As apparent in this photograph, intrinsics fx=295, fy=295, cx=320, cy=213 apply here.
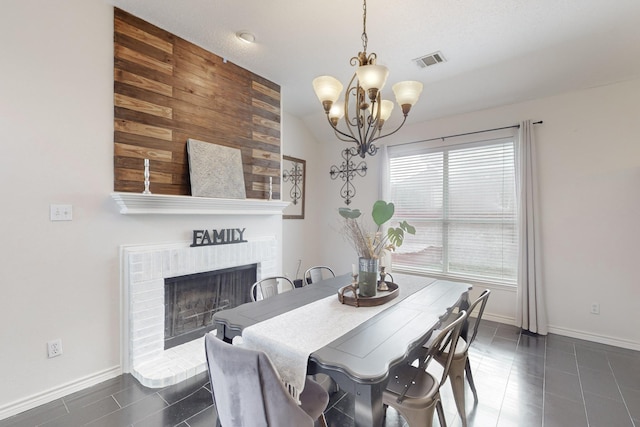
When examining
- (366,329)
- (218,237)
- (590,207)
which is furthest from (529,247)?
(218,237)

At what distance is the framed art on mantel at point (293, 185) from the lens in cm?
466

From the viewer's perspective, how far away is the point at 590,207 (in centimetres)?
317

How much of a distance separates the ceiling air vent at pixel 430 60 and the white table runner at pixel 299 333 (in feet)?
8.22

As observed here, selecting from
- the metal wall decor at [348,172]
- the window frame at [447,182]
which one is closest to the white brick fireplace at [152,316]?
the metal wall decor at [348,172]

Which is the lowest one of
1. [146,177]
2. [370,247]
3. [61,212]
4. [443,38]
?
[370,247]

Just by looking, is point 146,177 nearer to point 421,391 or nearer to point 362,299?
point 362,299

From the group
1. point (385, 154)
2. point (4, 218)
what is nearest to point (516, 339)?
point (385, 154)

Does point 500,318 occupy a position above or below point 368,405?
below

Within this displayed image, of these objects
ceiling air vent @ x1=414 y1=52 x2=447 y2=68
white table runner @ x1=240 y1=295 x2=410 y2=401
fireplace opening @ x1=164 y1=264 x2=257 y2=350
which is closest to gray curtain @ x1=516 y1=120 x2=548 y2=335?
ceiling air vent @ x1=414 y1=52 x2=447 y2=68

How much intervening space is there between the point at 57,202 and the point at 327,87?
2.11m

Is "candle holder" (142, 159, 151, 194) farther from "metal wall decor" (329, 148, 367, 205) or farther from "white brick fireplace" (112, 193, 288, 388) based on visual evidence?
"metal wall decor" (329, 148, 367, 205)

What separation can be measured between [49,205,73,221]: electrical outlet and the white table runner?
168 cm

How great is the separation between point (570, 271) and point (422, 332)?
280 cm

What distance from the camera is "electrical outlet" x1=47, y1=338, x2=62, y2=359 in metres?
2.11
